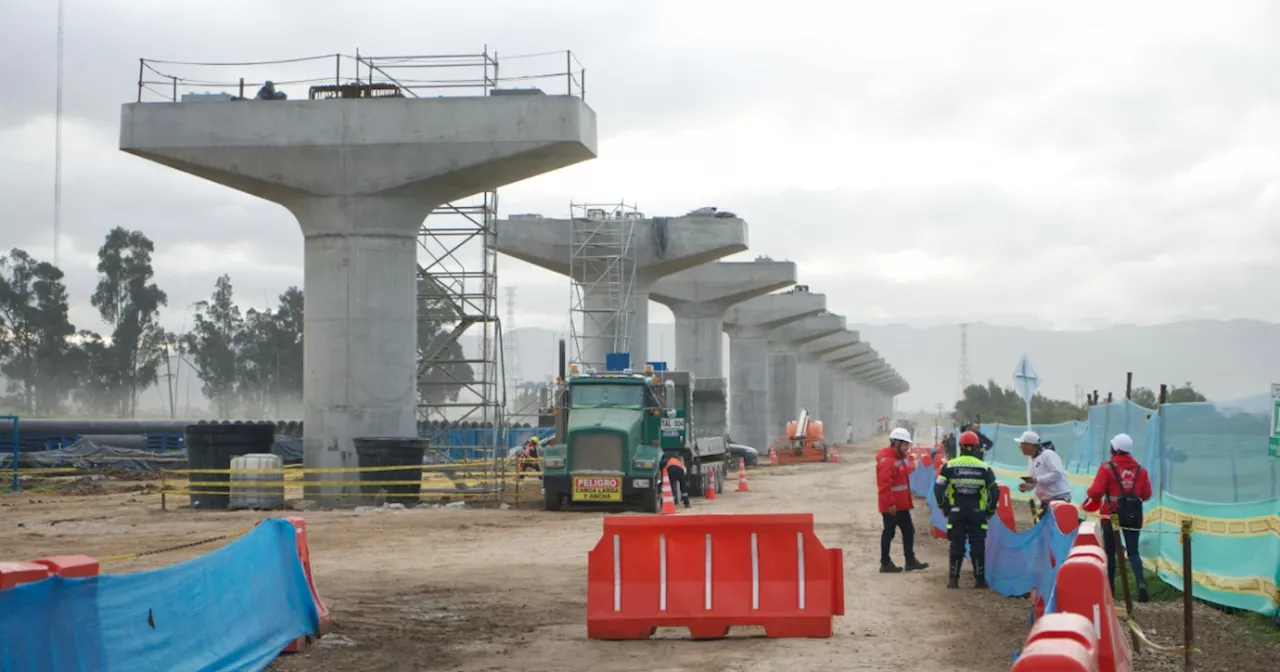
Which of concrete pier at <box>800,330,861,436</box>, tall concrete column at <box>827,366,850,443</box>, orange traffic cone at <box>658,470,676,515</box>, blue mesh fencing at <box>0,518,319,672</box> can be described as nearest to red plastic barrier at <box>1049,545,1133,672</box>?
blue mesh fencing at <box>0,518,319,672</box>

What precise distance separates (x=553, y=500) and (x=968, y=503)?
45.8 feet

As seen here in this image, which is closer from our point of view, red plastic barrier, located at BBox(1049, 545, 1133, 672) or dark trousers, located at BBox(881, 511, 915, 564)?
red plastic barrier, located at BBox(1049, 545, 1133, 672)

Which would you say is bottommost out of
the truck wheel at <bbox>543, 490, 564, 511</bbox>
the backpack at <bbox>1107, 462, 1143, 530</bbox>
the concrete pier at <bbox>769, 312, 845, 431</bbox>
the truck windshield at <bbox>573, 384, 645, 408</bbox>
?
the truck wheel at <bbox>543, 490, 564, 511</bbox>

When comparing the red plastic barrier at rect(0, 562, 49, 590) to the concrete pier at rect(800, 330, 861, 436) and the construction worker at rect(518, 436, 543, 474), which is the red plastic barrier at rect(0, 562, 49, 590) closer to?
the construction worker at rect(518, 436, 543, 474)

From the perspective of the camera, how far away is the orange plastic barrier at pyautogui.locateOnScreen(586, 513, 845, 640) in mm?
12070

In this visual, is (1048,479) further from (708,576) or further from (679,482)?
(679,482)

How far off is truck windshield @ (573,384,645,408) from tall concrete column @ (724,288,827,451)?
47.7 meters

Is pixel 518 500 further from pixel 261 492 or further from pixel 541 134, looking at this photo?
pixel 541 134

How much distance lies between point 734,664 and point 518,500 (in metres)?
20.3

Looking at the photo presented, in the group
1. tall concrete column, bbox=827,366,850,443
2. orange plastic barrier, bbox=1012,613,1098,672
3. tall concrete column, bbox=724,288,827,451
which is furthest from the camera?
tall concrete column, bbox=827,366,850,443

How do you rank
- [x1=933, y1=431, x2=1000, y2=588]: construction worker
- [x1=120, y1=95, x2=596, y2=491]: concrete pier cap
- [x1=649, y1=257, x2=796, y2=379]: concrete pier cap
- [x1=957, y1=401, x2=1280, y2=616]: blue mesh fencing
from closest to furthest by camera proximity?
[x1=957, y1=401, x2=1280, y2=616]: blue mesh fencing < [x1=933, y1=431, x2=1000, y2=588]: construction worker < [x1=120, y1=95, x2=596, y2=491]: concrete pier cap < [x1=649, y1=257, x2=796, y2=379]: concrete pier cap

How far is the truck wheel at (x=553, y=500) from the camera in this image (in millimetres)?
28328

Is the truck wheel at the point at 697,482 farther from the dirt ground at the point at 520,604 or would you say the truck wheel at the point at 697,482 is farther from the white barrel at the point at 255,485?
the white barrel at the point at 255,485

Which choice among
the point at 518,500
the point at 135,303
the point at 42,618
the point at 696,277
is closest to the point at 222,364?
the point at 135,303
